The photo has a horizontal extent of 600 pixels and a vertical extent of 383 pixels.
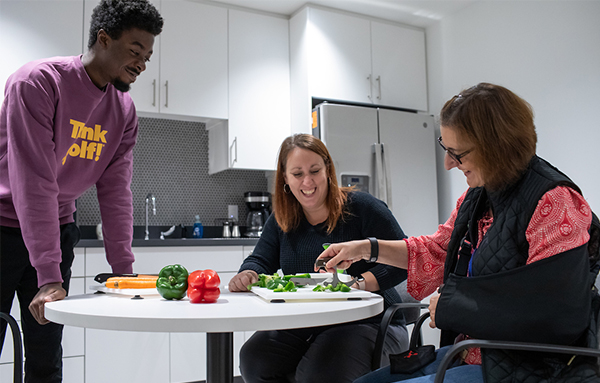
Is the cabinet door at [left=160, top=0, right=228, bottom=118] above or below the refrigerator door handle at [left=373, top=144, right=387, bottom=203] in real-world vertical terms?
above

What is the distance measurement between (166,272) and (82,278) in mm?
1716

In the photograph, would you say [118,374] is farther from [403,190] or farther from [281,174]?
[403,190]

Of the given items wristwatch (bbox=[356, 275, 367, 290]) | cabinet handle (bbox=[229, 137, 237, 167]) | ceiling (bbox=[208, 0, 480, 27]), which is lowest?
wristwatch (bbox=[356, 275, 367, 290])

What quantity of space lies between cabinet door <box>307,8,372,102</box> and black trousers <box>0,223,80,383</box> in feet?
8.26

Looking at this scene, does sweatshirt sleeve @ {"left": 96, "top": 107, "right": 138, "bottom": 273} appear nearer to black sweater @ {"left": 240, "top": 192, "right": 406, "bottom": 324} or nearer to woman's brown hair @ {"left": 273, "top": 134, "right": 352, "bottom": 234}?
black sweater @ {"left": 240, "top": 192, "right": 406, "bottom": 324}

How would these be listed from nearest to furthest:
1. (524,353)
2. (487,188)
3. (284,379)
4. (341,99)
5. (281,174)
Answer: (524,353) → (487,188) → (284,379) → (281,174) → (341,99)

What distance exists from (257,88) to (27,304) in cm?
254

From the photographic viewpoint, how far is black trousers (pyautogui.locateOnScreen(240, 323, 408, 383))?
1.55 meters

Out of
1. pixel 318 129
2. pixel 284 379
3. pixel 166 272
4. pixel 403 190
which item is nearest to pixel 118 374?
pixel 284 379

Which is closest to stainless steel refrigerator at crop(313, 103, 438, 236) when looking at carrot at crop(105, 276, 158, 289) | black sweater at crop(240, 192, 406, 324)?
black sweater at crop(240, 192, 406, 324)

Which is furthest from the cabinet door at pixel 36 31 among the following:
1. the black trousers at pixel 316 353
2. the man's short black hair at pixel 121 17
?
the black trousers at pixel 316 353

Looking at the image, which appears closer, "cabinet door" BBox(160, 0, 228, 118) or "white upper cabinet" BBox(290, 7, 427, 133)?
"cabinet door" BBox(160, 0, 228, 118)

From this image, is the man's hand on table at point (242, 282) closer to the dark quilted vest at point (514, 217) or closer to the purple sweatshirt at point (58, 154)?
the purple sweatshirt at point (58, 154)

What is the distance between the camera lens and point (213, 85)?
3.68m
